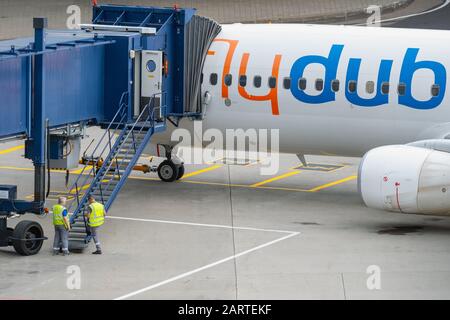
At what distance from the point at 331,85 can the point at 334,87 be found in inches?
4.5

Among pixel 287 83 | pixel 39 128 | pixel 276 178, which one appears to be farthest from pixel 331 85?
pixel 39 128

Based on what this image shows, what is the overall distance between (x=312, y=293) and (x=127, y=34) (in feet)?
39.9

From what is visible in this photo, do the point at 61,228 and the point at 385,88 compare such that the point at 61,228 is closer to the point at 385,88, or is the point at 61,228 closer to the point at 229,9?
the point at 385,88

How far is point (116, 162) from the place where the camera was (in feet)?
116

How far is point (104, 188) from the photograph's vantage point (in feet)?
114

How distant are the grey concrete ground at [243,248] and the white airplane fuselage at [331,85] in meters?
2.39

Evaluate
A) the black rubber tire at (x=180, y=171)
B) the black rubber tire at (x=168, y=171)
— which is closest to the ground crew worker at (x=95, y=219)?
the black rubber tire at (x=168, y=171)

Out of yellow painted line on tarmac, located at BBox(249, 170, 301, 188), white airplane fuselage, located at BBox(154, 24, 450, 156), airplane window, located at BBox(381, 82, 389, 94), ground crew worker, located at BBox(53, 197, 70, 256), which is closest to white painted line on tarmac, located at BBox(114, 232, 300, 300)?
ground crew worker, located at BBox(53, 197, 70, 256)

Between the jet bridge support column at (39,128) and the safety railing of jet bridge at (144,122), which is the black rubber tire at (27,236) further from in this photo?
the safety railing of jet bridge at (144,122)

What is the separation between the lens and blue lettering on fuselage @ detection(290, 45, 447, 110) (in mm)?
36500

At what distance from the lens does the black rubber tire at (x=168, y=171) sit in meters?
41.4

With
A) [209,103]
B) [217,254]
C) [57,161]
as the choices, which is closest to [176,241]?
[217,254]
